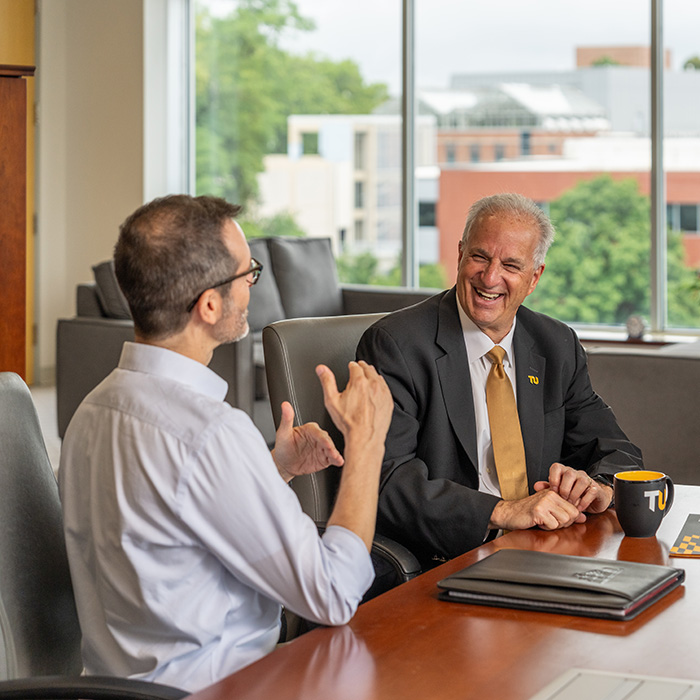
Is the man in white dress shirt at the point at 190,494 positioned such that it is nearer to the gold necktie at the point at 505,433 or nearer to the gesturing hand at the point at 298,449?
the gesturing hand at the point at 298,449

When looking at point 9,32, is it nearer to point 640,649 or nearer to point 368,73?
point 368,73

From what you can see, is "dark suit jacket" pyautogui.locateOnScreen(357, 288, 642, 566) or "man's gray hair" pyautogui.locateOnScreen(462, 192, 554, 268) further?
"man's gray hair" pyautogui.locateOnScreen(462, 192, 554, 268)

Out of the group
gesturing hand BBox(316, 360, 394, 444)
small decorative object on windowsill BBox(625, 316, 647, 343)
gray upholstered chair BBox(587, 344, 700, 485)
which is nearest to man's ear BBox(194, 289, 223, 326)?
gesturing hand BBox(316, 360, 394, 444)

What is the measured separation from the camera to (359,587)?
137 centimetres

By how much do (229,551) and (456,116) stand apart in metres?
6.44

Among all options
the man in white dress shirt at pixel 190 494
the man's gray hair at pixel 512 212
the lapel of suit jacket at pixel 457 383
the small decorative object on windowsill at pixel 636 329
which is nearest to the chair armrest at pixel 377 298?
the small decorative object on windowsill at pixel 636 329

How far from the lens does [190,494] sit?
4.32ft

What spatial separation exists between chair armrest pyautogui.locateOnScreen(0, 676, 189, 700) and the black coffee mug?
2.61ft

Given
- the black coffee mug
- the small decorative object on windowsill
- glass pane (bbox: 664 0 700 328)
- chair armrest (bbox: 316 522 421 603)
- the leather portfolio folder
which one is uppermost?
glass pane (bbox: 664 0 700 328)

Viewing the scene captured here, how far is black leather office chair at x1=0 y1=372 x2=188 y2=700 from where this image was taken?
150cm

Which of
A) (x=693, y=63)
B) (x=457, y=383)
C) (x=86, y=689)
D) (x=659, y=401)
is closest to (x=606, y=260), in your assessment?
(x=693, y=63)

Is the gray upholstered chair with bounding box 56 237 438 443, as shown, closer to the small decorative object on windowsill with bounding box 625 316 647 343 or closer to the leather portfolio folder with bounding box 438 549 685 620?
the small decorative object on windowsill with bounding box 625 316 647 343

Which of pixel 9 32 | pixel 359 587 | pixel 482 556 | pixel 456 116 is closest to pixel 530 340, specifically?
pixel 482 556

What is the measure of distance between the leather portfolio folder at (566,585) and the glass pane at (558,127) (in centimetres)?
551
